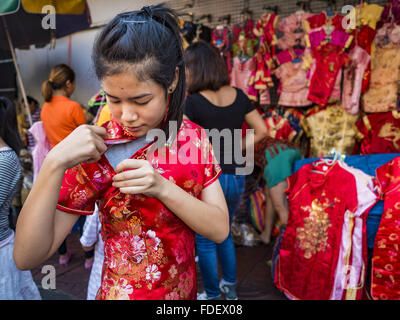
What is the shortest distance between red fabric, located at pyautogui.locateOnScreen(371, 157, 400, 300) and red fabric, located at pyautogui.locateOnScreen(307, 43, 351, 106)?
1.48m

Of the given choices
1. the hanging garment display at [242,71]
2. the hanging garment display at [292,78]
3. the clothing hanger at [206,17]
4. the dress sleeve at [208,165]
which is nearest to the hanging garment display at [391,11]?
the hanging garment display at [292,78]

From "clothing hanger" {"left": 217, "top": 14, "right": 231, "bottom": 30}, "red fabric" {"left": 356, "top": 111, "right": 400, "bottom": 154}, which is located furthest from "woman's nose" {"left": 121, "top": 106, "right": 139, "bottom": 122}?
"clothing hanger" {"left": 217, "top": 14, "right": 231, "bottom": 30}

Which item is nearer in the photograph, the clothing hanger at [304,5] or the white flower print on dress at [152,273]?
the white flower print on dress at [152,273]

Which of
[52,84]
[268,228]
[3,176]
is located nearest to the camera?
[3,176]

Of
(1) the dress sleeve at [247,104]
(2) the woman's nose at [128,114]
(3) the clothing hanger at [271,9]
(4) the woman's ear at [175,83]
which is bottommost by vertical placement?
(1) the dress sleeve at [247,104]

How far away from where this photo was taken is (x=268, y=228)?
3.57 m

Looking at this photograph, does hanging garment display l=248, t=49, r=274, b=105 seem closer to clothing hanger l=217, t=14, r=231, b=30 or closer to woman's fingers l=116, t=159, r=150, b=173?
clothing hanger l=217, t=14, r=231, b=30

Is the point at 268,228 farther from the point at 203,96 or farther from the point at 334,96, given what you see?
the point at 203,96

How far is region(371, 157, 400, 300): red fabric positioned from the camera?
1958 millimetres

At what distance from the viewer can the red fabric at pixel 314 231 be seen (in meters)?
2.18

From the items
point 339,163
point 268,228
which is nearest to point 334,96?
point 339,163

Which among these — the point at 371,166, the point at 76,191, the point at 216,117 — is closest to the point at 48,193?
the point at 76,191

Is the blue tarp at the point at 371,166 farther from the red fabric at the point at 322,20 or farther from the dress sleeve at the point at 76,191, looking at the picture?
the dress sleeve at the point at 76,191

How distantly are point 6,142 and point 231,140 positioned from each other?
1420 millimetres
